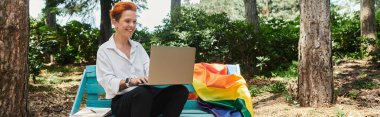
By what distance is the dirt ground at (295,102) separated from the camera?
5.58 metres

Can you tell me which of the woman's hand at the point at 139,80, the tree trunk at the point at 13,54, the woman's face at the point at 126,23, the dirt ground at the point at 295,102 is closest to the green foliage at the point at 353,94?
the dirt ground at the point at 295,102

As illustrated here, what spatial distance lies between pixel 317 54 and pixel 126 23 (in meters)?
3.24

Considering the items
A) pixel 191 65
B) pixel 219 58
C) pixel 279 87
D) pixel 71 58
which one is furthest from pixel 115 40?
pixel 71 58

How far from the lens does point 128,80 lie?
10.6ft

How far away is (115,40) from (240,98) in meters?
1.23


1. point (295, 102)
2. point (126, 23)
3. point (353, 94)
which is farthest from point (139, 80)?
point (353, 94)

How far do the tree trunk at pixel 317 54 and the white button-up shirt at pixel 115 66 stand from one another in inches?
117

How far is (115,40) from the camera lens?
3.55 m

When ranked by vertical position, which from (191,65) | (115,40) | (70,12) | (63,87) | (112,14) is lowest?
(63,87)

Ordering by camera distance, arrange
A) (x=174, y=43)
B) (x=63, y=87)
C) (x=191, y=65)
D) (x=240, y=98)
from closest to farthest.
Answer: (x=191, y=65)
(x=240, y=98)
(x=63, y=87)
(x=174, y=43)

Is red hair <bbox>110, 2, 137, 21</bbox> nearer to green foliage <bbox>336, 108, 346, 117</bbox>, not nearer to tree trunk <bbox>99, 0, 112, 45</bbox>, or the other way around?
green foliage <bbox>336, 108, 346, 117</bbox>

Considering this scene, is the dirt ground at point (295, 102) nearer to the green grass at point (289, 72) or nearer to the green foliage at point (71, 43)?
the green grass at point (289, 72)

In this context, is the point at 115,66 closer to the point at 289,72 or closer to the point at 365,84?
the point at 365,84

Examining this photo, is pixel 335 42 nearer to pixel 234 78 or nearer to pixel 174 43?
pixel 174 43
